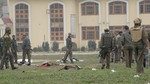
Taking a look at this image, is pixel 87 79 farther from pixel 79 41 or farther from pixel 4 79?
pixel 79 41

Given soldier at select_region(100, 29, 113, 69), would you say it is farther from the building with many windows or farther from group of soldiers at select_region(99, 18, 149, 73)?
the building with many windows

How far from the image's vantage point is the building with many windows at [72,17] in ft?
180

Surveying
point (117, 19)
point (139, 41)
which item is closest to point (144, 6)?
point (117, 19)

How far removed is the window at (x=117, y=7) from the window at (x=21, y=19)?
9784 millimetres

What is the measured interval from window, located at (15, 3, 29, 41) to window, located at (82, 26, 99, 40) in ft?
21.8

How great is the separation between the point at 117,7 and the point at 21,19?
11194 mm

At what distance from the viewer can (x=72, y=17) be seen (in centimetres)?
5481

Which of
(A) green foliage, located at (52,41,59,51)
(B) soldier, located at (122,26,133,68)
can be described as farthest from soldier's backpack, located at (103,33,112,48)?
(A) green foliage, located at (52,41,59,51)

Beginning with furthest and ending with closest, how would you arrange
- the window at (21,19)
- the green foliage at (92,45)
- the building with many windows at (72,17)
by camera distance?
the window at (21,19) < the building with many windows at (72,17) < the green foliage at (92,45)

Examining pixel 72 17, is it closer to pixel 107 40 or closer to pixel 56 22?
pixel 56 22

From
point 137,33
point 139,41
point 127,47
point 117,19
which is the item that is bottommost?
point 127,47

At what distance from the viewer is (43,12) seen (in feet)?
180

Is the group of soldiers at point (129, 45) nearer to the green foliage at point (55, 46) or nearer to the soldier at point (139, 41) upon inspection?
the soldier at point (139, 41)

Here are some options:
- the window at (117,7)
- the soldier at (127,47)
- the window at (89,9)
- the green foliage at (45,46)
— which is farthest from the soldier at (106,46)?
the window at (89,9)
